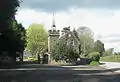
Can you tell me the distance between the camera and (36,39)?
127812 mm

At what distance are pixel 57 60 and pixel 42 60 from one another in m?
9.91

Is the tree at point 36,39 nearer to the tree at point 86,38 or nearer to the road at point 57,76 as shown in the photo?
the tree at point 86,38

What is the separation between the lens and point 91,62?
247 ft

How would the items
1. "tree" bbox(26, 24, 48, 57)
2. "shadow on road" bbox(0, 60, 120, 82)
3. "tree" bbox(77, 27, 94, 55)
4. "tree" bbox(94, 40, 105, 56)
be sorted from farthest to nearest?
"tree" bbox(94, 40, 105, 56) < "tree" bbox(77, 27, 94, 55) < "tree" bbox(26, 24, 48, 57) < "shadow on road" bbox(0, 60, 120, 82)

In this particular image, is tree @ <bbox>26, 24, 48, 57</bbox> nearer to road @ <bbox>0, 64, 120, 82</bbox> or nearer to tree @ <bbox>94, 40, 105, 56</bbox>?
tree @ <bbox>94, 40, 105, 56</bbox>

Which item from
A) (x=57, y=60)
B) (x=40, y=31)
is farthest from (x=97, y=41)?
(x=57, y=60)

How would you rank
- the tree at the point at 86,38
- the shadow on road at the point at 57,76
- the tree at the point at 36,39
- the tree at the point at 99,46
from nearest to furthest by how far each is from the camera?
the shadow on road at the point at 57,76 → the tree at the point at 36,39 → the tree at the point at 86,38 → the tree at the point at 99,46

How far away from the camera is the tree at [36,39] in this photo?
417 feet

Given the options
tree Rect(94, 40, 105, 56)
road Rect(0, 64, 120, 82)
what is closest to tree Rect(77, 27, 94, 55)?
tree Rect(94, 40, 105, 56)

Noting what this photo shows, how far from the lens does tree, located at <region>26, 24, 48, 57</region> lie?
127m

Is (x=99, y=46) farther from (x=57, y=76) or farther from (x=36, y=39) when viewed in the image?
(x=57, y=76)

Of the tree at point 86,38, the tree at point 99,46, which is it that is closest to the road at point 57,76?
the tree at point 86,38

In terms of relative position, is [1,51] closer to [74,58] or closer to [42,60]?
[74,58]

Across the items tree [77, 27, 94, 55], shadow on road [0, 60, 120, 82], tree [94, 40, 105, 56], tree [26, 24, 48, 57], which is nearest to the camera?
shadow on road [0, 60, 120, 82]
